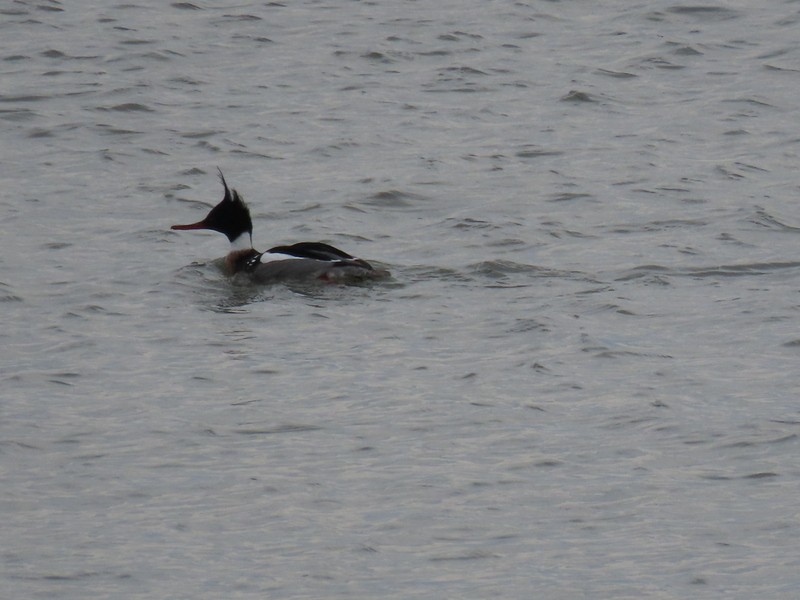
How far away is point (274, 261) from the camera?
13750 mm

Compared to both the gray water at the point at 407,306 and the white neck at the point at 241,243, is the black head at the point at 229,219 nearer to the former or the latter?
the white neck at the point at 241,243

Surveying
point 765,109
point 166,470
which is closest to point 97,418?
point 166,470

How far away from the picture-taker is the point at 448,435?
9.57 metres

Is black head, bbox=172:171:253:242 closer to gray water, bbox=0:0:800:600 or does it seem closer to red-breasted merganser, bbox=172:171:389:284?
red-breasted merganser, bbox=172:171:389:284

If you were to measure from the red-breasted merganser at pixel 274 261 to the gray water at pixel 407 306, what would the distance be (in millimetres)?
178

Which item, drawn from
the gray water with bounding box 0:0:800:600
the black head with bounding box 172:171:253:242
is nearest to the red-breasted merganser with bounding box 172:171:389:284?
the black head with bounding box 172:171:253:242

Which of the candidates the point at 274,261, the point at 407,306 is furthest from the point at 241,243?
the point at 407,306

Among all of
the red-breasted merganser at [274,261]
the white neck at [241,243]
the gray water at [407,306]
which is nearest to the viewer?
the gray water at [407,306]

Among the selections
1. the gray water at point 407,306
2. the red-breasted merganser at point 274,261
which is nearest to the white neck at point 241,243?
the red-breasted merganser at point 274,261

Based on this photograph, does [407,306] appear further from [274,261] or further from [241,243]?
[241,243]

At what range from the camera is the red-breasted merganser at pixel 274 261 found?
42.9 ft

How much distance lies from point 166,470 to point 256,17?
13.9 meters

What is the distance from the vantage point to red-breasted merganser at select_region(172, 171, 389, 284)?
1309cm

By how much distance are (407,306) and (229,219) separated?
105 inches
